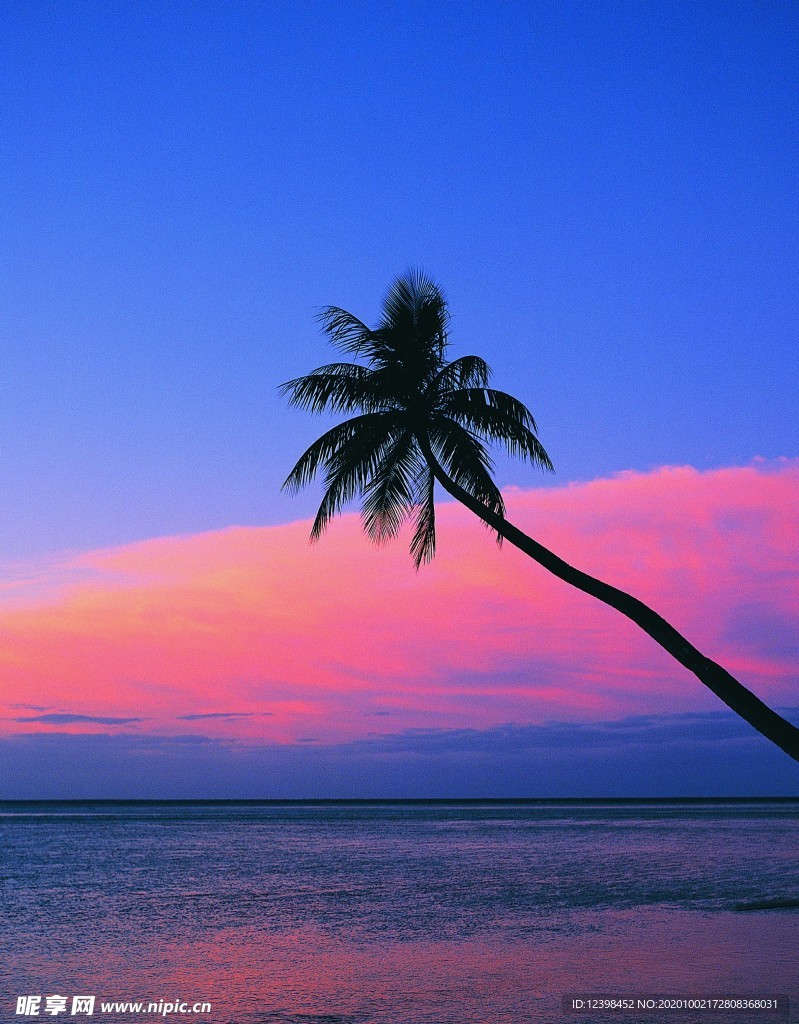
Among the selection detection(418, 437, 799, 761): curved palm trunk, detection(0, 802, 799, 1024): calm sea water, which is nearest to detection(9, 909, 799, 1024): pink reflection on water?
detection(0, 802, 799, 1024): calm sea water

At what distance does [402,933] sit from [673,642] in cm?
1018

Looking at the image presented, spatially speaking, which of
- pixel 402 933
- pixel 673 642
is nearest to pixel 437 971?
pixel 402 933

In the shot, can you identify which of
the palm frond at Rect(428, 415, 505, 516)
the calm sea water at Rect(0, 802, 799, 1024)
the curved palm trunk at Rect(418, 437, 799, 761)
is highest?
the palm frond at Rect(428, 415, 505, 516)

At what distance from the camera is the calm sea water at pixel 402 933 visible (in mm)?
13297

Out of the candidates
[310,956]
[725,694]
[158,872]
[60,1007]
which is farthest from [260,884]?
[725,694]

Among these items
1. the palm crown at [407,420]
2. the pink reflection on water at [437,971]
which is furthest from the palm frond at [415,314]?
the pink reflection on water at [437,971]

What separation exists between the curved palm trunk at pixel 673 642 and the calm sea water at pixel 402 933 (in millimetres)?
3640

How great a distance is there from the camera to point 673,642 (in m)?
11.7

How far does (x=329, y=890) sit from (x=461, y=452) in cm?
1646

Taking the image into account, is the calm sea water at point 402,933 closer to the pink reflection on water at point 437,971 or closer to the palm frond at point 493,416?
the pink reflection on water at point 437,971

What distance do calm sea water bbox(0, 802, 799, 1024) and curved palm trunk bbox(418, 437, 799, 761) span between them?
11.9 ft

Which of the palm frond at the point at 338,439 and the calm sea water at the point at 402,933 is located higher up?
the palm frond at the point at 338,439

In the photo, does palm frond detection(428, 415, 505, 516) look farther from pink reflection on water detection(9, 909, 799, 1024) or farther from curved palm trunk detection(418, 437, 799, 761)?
pink reflection on water detection(9, 909, 799, 1024)

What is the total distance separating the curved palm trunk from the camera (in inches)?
431
